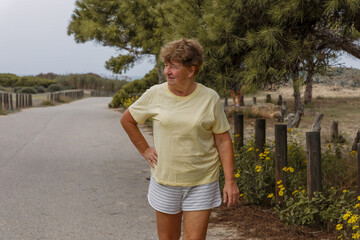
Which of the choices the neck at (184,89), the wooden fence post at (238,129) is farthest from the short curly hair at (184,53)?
the wooden fence post at (238,129)

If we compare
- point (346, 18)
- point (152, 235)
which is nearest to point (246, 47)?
point (346, 18)

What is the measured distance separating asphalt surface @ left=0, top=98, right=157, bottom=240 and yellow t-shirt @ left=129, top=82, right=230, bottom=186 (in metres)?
2.23

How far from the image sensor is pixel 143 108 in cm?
295

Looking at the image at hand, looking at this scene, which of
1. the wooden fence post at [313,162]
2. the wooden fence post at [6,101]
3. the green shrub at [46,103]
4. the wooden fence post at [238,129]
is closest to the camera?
the wooden fence post at [313,162]

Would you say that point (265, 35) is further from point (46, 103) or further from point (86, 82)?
point (86, 82)

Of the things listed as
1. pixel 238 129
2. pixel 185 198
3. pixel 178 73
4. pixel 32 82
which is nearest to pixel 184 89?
pixel 178 73

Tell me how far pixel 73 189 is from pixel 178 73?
15.6 feet

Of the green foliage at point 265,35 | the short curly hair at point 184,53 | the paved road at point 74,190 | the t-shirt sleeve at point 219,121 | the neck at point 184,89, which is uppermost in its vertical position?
the green foliage at point 265,35

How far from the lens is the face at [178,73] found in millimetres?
2816

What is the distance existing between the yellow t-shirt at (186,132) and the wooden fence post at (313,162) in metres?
2.12

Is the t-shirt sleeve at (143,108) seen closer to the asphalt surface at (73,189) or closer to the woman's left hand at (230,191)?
the woman's left hand at (230,191)

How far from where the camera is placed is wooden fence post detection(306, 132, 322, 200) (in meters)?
4.72

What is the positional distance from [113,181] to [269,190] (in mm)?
2996

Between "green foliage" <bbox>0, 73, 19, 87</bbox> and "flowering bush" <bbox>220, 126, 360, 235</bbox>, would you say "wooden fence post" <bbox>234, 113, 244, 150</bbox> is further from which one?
"green foliage" <bbox>0, 73, 19, 87</bbox>
